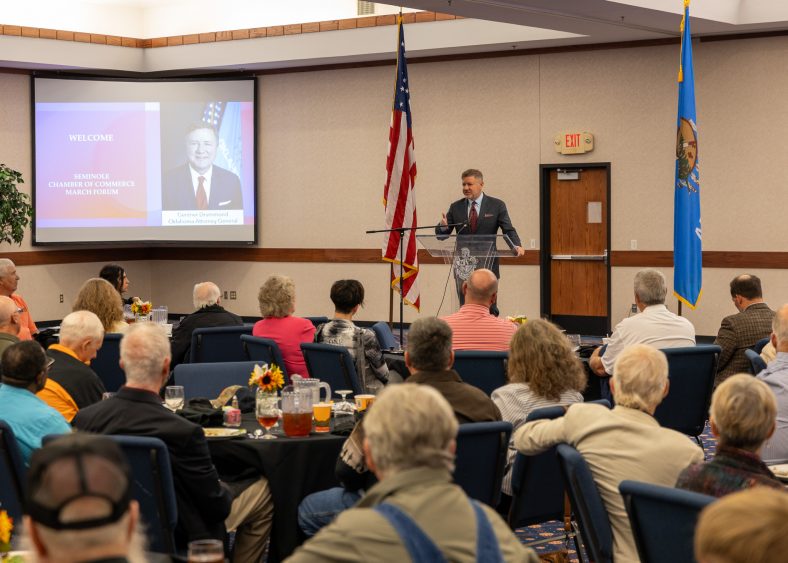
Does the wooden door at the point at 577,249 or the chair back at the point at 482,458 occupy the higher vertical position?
the wooden door at the point at 577,249

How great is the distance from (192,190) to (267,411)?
33.3 ft

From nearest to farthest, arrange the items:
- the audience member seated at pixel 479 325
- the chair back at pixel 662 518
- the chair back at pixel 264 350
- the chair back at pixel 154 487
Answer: the chair back at pixel 662 518 < the chair back at pixel 154 487 < the audience member seated at pixel 479 325 < the chair back at pixel 264 350

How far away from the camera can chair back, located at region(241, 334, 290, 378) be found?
652 cm

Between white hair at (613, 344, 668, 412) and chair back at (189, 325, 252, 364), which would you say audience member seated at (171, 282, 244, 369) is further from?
white hair at (613, 344, 668, 412)

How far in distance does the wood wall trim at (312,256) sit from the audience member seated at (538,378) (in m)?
7.66

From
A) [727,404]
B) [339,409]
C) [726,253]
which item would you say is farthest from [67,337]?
[726,253]

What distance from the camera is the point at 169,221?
14.3m

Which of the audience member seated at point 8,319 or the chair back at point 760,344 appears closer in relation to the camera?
the audience member seated at point 8,319

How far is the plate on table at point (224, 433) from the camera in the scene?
4336 mm

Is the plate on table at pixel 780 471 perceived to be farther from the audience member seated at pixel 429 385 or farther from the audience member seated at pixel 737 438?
the audience member seated at pixel 429 385

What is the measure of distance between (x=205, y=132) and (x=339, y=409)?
983cm

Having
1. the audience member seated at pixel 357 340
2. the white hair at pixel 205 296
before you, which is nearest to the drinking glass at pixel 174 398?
the audience member seated at pixel 357 340

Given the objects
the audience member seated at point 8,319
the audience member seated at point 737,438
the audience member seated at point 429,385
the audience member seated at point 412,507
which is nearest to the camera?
the audience member seated at point 412,507

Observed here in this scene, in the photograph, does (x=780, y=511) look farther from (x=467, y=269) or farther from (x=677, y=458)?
(x=467, y=269)
